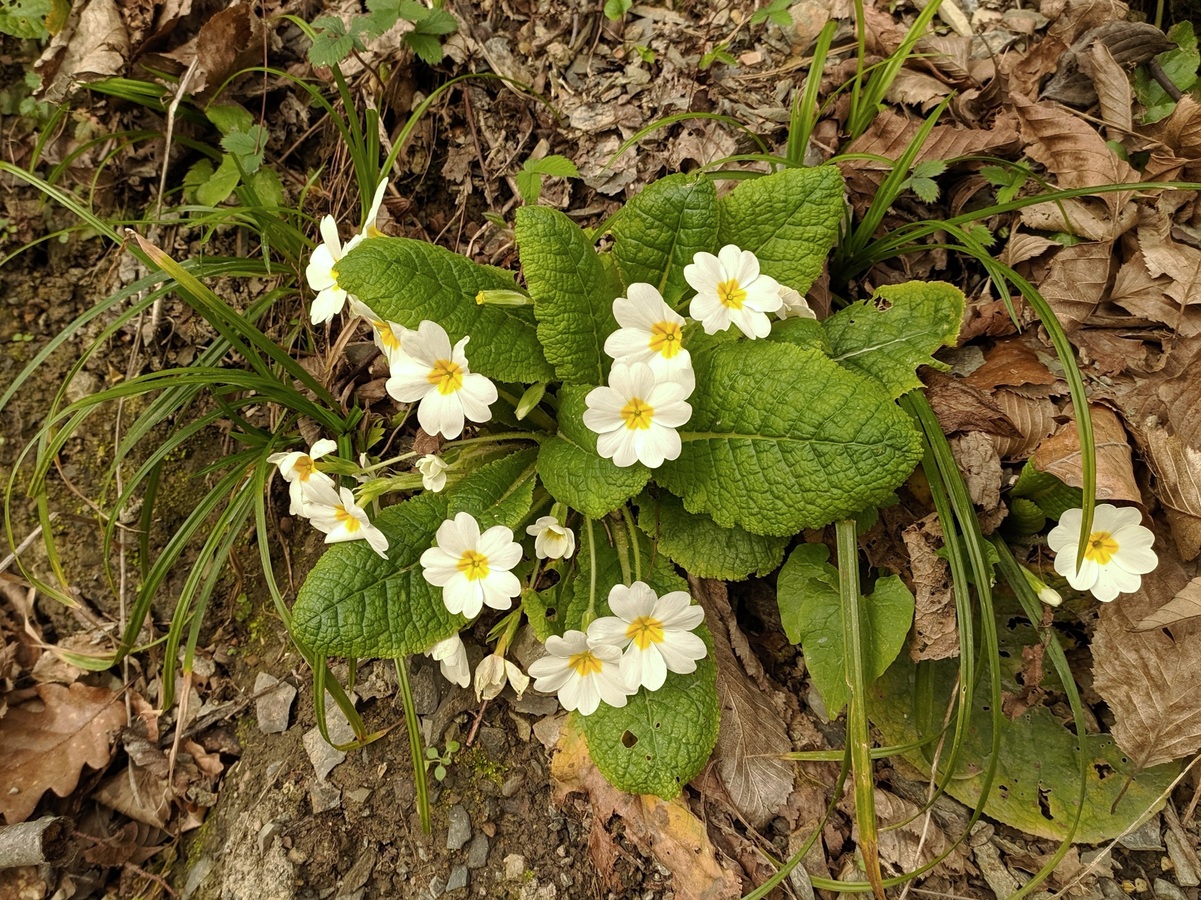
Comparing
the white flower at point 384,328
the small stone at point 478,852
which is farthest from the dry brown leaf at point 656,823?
the white flower at point 384,328

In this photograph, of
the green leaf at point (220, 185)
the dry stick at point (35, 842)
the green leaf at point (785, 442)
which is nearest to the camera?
the green leaf at point (785, 442)

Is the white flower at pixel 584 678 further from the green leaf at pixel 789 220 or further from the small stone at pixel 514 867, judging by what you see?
the green leaf at pixel 789 220

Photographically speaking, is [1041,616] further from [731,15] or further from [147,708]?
[147,708]

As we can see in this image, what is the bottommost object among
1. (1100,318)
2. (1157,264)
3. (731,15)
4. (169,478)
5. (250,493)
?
(169,478)

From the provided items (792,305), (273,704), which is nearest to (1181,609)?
(792,305)

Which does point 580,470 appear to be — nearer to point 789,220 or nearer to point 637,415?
point 637,415

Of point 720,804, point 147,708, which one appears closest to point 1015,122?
point 720,804
